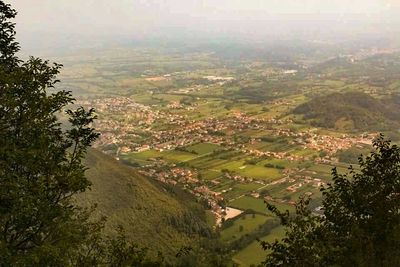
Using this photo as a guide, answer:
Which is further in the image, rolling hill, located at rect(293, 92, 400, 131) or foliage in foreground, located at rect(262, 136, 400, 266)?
rolling hill, located at rect(293, 92, 400, 131)

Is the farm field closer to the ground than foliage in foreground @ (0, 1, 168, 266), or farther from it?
closer to the ground

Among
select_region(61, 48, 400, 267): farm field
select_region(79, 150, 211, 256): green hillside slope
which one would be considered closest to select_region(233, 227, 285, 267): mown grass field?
select_region(61, 48, 400, 267): farm field

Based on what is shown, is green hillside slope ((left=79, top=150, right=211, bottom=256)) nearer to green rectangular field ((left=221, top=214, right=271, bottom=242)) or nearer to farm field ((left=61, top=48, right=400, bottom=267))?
green rectangular field ((left=221, top=214, right=271, bottom=242))

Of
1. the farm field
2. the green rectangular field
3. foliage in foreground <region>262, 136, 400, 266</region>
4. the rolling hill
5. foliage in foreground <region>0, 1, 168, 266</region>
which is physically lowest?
the green rectangular field

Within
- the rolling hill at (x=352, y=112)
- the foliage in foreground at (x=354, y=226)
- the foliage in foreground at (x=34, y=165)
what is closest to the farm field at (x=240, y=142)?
the rolling hill at (x=352, y=112)

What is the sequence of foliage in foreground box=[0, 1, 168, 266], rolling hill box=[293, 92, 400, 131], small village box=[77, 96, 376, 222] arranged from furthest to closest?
1. rolling hill box=[293, 92, 400, 131]
2. small village box=[77, 96, 376, 222]
3. foliage in foreground box=[0, 1, 168, 266]

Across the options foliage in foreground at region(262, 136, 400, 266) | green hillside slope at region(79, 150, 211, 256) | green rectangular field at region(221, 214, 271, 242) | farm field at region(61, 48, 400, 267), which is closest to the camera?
foliage in foreground at region(262, 136, 400, 266)
